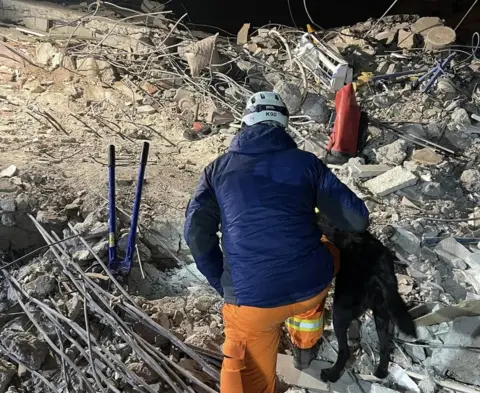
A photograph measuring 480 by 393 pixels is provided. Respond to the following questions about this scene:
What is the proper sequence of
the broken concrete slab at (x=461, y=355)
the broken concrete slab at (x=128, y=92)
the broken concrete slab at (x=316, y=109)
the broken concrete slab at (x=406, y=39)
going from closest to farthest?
the broken concrete slab at (x=461, y=355) < the broken concrete slab at (x=316, y=109) < the broken concrete slab at (x=128, y=92) < the broken concrete slab at (x=406, y=39)

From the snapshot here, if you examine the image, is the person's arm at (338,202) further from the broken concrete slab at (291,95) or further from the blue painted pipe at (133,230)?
the broken concrete slab at (291,95)

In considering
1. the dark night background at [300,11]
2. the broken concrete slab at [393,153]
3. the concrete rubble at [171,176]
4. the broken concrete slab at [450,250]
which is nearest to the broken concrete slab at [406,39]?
the concrete rubble at [171,176]

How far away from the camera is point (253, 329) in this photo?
2.82m

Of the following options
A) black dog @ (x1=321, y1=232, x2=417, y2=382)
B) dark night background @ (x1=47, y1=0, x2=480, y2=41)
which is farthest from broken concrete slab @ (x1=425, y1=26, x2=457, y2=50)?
black dog @ (x1=321, y1=232, x2=417, y2=382)

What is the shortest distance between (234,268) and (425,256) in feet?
5.60

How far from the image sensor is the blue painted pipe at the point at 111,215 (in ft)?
12.0

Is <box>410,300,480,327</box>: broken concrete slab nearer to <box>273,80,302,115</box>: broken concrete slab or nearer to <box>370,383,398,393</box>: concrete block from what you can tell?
<box>370,383,398,393</box>: concrete block

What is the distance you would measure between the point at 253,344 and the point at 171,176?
269cm

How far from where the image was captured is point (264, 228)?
2707mm

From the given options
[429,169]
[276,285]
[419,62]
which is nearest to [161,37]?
[419,62]

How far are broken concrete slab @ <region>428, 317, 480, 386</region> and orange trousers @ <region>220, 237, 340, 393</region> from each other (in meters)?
0.84

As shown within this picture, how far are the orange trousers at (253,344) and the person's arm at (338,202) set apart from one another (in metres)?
0.40

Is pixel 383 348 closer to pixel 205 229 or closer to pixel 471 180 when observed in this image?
pixel 205 229

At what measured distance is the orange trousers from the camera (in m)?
2.78
